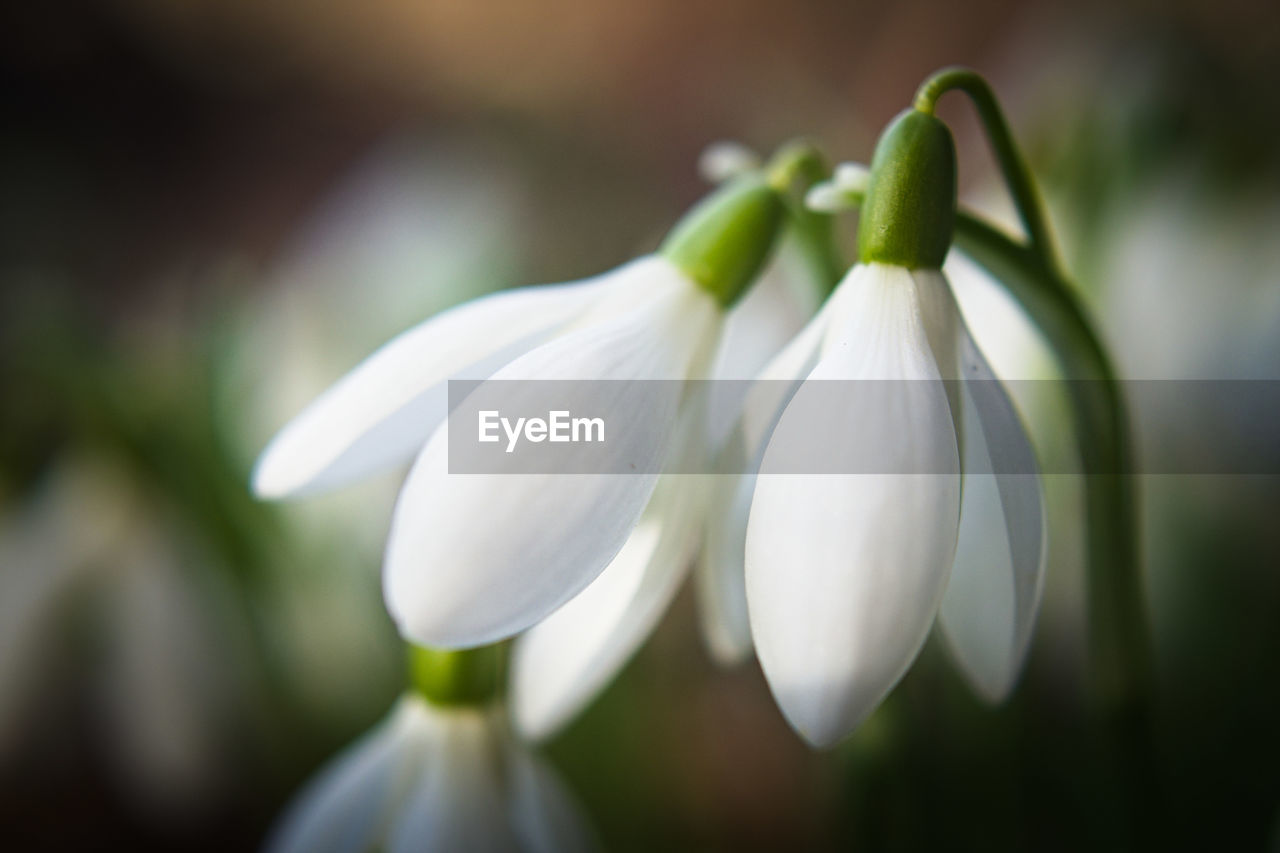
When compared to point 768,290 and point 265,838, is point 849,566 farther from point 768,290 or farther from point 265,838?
point 265,838

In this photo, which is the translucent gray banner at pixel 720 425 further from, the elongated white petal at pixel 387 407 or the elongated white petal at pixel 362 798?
the elongated white petal at pixel 362 798

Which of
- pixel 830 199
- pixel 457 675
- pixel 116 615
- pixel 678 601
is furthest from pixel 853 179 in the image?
pixel 678 601

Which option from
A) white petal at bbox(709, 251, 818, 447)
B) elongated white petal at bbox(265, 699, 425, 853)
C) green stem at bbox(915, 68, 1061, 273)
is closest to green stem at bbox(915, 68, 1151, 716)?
green stem at bbox(915, 68, 1061, 273)

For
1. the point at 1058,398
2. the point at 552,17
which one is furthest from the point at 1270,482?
the point at 552,17

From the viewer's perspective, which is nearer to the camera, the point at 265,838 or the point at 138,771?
the point at 138,771

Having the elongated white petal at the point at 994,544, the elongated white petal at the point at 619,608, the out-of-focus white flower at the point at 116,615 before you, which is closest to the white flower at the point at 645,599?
the elongated white petal at the point at 619,608

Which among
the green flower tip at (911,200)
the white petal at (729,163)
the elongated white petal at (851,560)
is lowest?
the elongated white petal at (851,560)
